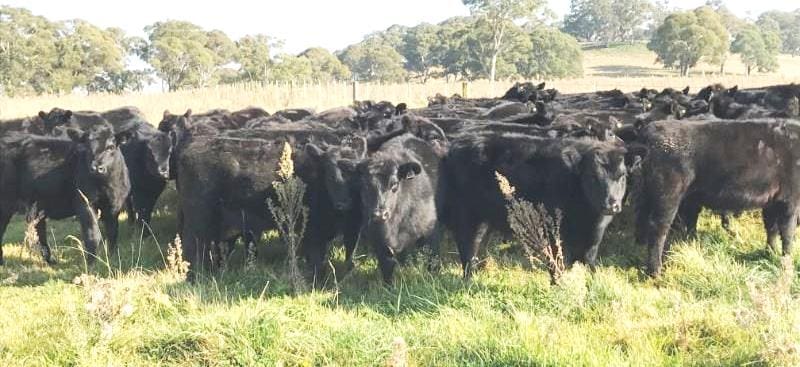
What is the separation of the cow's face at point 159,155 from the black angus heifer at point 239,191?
2306 millimetres

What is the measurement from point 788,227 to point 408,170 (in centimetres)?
378

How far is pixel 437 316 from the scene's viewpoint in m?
Answer: 5.20

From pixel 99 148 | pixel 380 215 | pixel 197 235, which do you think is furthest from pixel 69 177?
pixel 380 215

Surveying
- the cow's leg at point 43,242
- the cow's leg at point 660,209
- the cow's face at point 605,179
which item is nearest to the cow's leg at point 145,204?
the cow's leg at point 43,242

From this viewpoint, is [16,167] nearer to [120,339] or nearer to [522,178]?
[120,339]

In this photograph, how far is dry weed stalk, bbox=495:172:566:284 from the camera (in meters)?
5.52

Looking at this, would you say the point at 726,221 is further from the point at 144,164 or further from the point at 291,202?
the point at 144,164

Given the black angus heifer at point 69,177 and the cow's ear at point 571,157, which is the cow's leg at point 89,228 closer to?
the black angus heifer at point 69,177

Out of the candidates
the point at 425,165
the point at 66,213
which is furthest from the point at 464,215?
the point at 66,213

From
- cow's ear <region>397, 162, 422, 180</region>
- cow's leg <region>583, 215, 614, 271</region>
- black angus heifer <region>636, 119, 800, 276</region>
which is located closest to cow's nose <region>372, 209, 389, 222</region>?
cow's ear <region>397, 162, 422, 180</region>

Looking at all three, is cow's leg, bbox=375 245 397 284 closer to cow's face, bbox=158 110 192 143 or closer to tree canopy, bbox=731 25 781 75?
cow's face, bbox=158 110 192 143

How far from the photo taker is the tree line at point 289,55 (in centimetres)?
5091

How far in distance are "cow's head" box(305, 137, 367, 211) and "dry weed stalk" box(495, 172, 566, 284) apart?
1.48 m

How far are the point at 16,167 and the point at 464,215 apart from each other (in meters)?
5.58
